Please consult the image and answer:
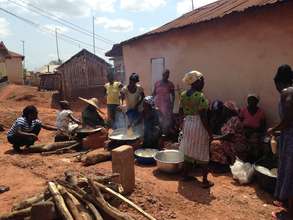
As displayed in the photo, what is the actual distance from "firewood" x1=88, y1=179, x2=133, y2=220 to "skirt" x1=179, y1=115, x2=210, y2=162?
1.89m

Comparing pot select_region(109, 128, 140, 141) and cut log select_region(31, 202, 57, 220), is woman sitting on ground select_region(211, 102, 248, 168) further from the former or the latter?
cut log select_region(31, 202, 57, 220)

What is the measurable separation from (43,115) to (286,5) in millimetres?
11951

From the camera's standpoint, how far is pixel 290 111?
159 inches

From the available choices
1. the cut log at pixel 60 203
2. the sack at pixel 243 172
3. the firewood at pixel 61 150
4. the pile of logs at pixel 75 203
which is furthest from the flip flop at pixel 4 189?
the sack at pixel 243 172

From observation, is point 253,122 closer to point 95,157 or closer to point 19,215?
point 95,157

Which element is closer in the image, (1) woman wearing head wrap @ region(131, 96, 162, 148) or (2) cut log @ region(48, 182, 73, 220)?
(2) cut log @ region(48, 182, 73, 220)

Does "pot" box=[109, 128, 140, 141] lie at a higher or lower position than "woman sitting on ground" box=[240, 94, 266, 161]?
lower

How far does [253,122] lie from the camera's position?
6527mm

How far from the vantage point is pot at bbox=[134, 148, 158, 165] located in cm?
682

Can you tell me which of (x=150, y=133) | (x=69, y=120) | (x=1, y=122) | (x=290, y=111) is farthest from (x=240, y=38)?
(x=1, y=122)

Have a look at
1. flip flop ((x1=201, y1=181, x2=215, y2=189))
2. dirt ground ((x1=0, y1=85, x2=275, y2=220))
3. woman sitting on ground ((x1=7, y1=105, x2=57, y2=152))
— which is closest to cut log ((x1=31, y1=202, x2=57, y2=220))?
dirt ground ((x1=0, y1=85, x2=275, y2=220))

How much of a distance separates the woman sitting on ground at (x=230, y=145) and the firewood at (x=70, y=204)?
328 centimetres

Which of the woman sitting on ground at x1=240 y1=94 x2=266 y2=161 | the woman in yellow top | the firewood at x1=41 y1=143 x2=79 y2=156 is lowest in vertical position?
the firewood at x1=41 y1=143 x2=79 y2=156

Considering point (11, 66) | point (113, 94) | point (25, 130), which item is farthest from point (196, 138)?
point (11, 66)
